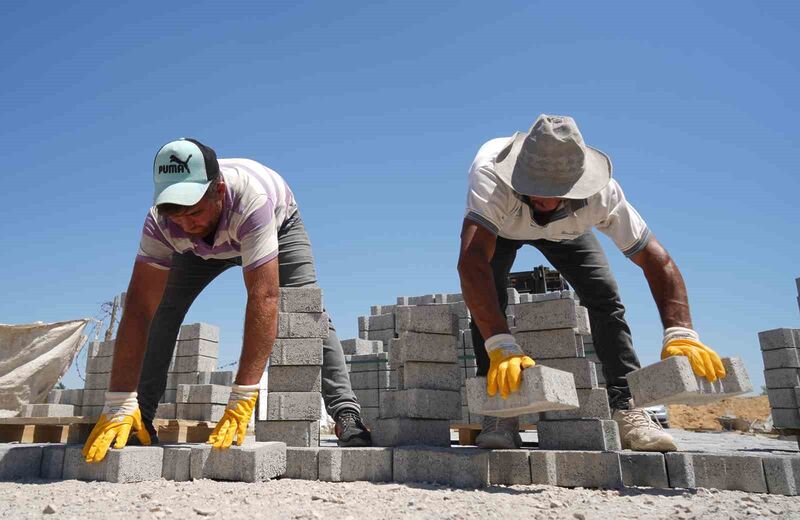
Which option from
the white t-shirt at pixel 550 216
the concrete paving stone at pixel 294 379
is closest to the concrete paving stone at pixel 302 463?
the concrete paving stone at pixel 294 379

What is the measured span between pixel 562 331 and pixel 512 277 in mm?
13114

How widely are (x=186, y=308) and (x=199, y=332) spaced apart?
207 inches

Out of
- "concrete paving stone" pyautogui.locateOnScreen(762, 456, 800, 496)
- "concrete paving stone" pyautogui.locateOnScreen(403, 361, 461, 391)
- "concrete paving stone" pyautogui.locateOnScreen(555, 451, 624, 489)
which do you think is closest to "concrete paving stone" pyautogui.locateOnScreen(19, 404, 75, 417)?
"concrete paving stone" pyautogui.locateOnScreen(403, 361, 461, 391)

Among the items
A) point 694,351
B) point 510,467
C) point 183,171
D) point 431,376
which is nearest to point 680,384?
point 694,351

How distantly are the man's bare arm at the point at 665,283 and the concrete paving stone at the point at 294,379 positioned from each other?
2344 millimetres

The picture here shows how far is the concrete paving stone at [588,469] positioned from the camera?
317 cm

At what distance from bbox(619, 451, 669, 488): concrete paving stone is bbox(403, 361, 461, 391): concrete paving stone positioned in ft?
3.88

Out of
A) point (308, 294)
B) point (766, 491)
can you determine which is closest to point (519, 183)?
point (308, 294)

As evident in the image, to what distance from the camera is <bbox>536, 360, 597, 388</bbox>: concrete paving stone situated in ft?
12.5

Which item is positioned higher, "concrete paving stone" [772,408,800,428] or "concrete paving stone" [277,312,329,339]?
"concrete paving stone" [277,312,329,339]

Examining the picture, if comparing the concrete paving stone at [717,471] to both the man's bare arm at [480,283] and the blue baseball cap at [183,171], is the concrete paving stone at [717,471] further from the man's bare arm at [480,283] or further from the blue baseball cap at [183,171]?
the blue baseball cap at [183,171]

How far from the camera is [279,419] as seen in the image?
3850 mm

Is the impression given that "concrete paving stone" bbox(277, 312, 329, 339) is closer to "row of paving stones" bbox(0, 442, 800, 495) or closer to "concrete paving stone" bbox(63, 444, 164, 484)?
"row of paving stones" bbox(0, 442, 800, 495)

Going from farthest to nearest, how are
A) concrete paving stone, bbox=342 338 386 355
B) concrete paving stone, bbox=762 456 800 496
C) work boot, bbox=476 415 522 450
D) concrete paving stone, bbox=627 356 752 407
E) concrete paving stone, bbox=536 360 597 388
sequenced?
concrete paving stone, bbox=342 338 386 355 → concrete paving stone, bbox=536 360 597 388 → work boot, bbox=476 415 522 450 → concrete paving stone, bbox=762 456 800 496 → concrete paving stone, bbox=627 356 752 407
